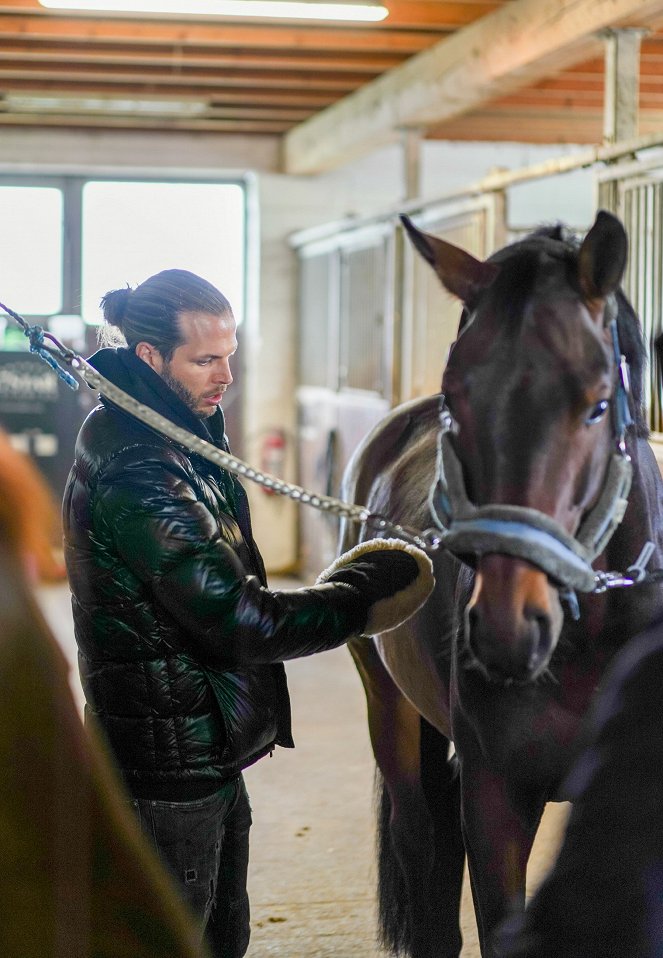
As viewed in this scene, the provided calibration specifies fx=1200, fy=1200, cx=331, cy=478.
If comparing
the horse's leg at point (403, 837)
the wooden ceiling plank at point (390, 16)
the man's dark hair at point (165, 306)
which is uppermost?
the wooden ceiling plank at point (390, 16)

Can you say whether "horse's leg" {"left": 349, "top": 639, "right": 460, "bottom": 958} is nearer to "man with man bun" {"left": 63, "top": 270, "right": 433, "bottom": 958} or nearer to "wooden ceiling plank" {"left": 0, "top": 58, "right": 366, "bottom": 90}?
"man with man bun" {"left": 63, "top": 270, "right": 433, "bottom": 958}

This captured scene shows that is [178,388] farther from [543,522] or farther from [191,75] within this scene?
[191,75]

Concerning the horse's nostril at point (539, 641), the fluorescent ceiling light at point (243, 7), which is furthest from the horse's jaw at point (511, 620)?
the fluorescent ceiling light at point (243, 7)

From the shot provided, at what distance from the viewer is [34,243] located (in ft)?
27.4

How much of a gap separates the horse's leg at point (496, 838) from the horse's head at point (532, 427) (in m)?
0.48

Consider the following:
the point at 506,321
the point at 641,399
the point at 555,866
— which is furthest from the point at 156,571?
the point at 555,866

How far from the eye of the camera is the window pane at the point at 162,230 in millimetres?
8211

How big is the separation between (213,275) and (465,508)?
7164mm

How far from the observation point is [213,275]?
848cm

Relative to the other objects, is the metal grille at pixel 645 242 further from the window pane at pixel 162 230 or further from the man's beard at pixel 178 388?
the window pane at pixel 162 230

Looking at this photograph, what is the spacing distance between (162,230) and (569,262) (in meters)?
6.88

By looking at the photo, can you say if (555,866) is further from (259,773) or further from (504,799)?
(259,773)

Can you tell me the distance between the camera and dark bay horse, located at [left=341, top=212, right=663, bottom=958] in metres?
1.46

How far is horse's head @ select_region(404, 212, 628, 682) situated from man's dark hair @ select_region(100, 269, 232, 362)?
0.45 metres
